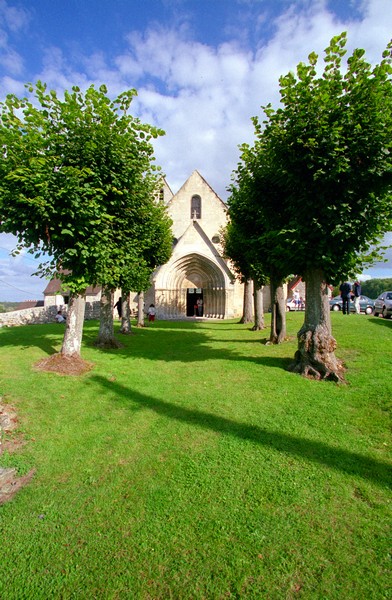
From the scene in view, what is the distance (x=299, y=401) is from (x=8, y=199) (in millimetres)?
7687

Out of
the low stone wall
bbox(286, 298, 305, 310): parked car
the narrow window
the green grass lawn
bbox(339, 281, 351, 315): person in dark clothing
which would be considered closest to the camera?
the green grass lawn

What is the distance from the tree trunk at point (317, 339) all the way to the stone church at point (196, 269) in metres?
17.4

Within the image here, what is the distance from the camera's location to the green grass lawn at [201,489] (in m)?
2.82

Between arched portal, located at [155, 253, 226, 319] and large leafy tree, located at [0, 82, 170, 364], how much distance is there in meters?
19.1

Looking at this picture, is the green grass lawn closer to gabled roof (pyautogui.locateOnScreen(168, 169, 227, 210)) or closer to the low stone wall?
the low stone wall

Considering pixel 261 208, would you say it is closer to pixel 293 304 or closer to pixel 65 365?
pixel 65 365

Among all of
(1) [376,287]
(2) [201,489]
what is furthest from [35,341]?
(1) [376,287]

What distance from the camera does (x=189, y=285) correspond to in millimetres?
30562

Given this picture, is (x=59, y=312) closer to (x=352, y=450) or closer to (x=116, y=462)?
(x=116, y=462)

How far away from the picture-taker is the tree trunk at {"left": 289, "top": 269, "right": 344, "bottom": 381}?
7.57 m

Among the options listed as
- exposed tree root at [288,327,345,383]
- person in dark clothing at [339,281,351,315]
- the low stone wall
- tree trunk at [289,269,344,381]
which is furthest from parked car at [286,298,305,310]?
exposed tree root at [288,327,345,383]

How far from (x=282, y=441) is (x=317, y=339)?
3.46 m

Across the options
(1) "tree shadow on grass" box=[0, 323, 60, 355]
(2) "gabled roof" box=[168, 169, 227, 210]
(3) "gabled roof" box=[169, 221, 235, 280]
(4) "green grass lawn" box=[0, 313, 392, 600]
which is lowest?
(4) "green grass lawn" box=[0, 313, 392, 600]

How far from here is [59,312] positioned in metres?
24.5
